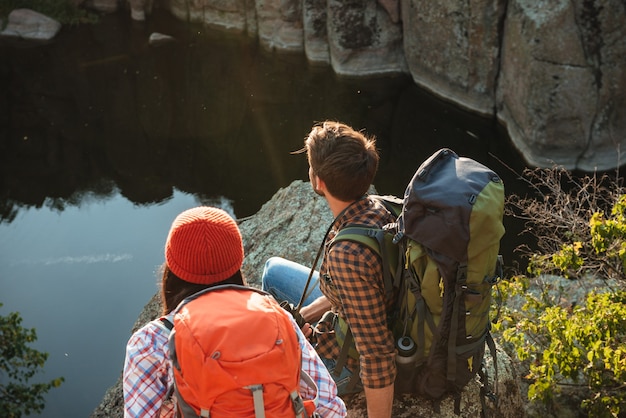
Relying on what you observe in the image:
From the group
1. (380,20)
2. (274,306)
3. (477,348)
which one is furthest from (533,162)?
(274,306)

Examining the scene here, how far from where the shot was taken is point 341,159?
277 centimetres

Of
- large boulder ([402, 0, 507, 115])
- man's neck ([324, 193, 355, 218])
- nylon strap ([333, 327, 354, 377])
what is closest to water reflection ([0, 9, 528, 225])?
large boulder ([402, 0, 507, 115])

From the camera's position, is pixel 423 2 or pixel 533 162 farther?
pixel 423 2

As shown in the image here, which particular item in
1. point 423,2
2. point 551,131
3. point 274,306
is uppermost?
point 274,306

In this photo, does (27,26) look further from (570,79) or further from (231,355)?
(231,355)

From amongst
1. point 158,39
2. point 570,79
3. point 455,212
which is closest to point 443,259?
point 455,212

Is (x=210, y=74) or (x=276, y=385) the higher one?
(x=276, y=385)

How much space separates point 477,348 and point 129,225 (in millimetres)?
8579

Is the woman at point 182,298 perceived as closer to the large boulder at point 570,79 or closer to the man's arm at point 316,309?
the man's arm at point 316,309

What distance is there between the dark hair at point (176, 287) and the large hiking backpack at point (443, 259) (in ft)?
1.99

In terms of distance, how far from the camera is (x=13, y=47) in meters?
17.3

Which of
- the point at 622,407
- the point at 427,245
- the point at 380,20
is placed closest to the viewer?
the point at 427,245

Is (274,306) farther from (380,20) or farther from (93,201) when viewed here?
(380,20)

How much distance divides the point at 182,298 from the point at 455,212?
3.38 ft
